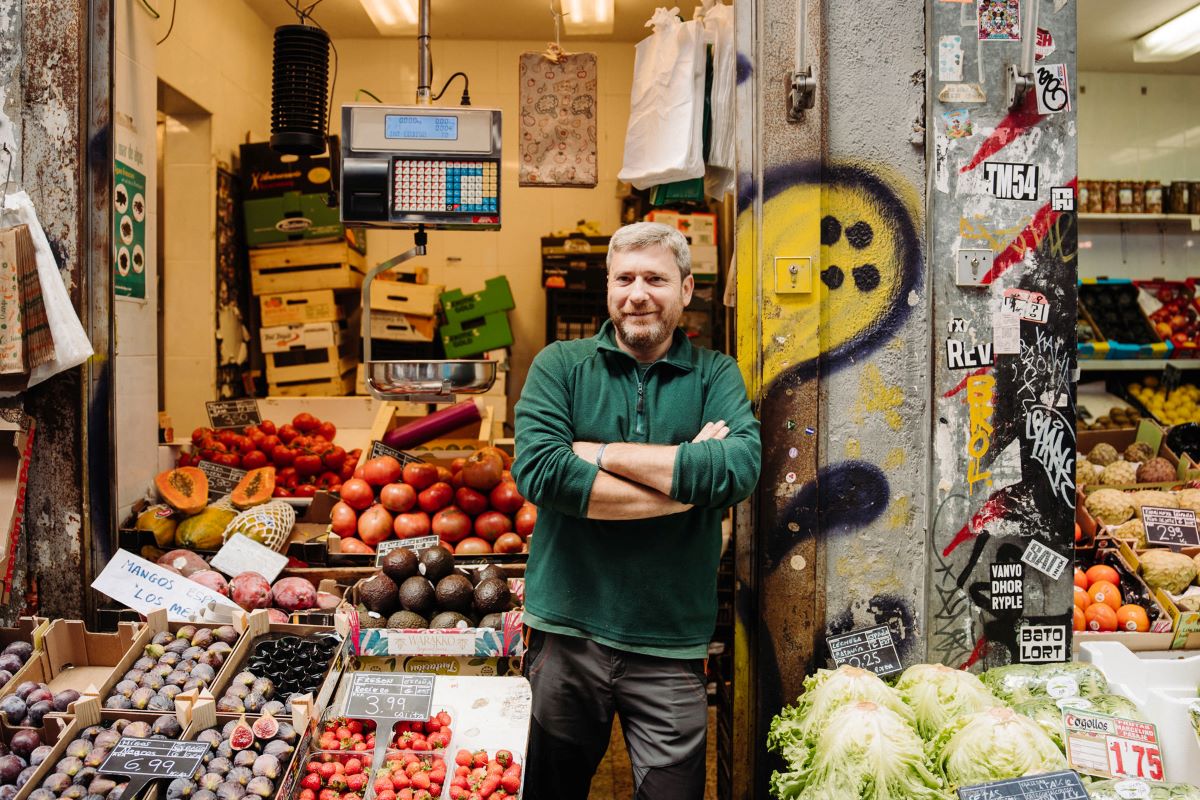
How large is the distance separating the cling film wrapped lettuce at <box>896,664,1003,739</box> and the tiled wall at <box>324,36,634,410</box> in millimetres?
6101

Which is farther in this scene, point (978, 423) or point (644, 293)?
point (978, 423)

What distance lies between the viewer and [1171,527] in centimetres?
361

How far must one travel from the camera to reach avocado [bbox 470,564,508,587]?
3.00 m

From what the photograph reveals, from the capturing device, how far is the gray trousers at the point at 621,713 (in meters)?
2.36

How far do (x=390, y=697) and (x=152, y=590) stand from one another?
1.11m

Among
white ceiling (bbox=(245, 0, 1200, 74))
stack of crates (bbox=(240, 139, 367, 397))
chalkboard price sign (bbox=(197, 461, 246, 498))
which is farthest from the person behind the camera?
stack of crates (bbox=(240, 139, 367, 397))

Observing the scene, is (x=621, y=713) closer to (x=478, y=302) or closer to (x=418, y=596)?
(x=418, y=596)

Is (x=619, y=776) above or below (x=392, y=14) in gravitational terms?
below

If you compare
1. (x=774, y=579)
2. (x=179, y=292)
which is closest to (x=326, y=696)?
(x=774, y=579)

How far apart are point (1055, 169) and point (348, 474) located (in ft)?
11.0

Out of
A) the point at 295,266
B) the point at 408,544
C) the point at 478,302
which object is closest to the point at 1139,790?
the point at 408,544

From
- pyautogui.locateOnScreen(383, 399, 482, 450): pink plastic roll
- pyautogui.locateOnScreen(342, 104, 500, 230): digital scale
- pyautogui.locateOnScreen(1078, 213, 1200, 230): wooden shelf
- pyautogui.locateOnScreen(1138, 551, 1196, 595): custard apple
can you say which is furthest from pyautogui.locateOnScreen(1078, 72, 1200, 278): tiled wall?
pyautogui.locateOnScreen(342, 104, 500, 230): digital scale

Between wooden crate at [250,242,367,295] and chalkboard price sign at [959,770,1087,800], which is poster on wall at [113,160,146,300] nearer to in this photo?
chalkboard price sign at [959,770,1087,800]

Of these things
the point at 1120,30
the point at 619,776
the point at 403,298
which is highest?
the point at 1120,30
